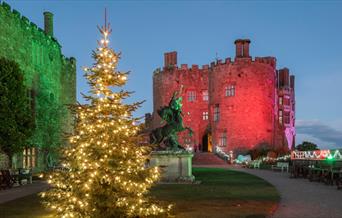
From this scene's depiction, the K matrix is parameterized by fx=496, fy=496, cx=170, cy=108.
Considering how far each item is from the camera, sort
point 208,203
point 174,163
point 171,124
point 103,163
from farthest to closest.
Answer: point 171,124
point 174,163
point 208,203
point 103,163

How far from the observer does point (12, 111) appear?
23.6m

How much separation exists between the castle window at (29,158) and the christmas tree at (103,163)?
21.1m

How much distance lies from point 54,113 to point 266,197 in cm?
2269

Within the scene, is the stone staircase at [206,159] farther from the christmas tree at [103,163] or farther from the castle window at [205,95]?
the christmas tree at [103,163]

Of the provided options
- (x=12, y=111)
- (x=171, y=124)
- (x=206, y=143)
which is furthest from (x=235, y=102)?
(x=12, y=111)

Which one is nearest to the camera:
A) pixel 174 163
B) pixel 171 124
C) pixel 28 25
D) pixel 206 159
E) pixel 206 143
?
pixel 174 163

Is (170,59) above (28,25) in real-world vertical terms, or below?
above

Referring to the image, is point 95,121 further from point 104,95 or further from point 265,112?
point 265,112

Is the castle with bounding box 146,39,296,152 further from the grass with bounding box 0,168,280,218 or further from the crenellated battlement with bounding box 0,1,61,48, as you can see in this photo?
the grass with bounding box 0,168,280,218

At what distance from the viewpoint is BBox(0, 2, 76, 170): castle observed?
28.1 m

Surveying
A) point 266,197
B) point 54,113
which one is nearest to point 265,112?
point 54,113

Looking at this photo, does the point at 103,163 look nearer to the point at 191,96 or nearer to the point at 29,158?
the point at 29,158

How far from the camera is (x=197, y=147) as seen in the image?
198 ft

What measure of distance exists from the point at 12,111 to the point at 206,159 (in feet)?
101
